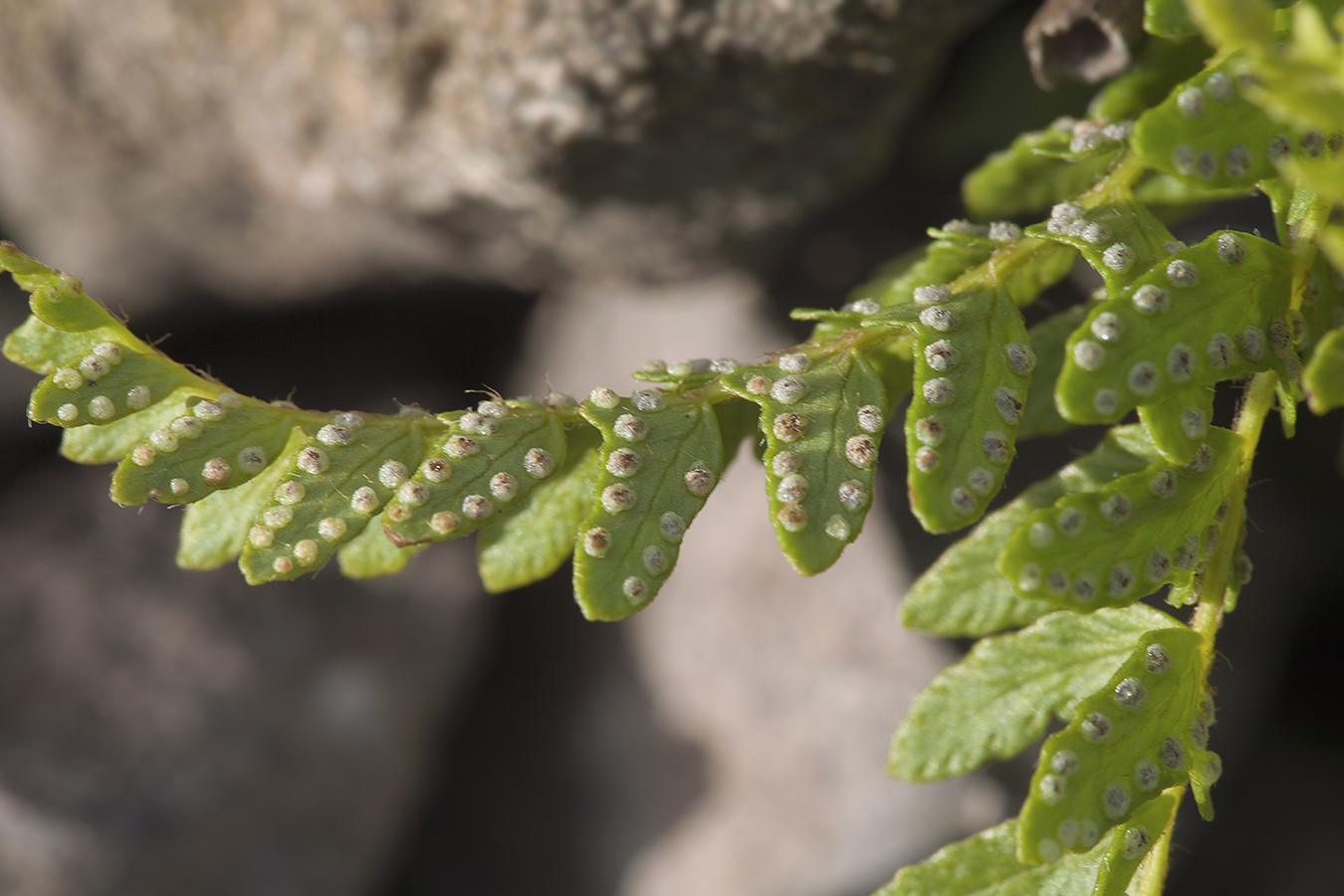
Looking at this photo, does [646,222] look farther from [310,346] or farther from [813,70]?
[310,346]

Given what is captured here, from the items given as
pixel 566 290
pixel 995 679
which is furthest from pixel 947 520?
pixel 566 290

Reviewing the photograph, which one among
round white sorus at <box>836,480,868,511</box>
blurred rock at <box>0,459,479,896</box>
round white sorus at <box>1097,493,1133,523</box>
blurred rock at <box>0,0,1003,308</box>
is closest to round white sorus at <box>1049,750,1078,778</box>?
round white sorus at <box>1097,493,1133,523</box>

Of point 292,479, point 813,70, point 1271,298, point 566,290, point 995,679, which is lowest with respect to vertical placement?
point 995,679

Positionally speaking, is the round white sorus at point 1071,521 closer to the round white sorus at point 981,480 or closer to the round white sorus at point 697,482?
the round white sorus at point 981,480

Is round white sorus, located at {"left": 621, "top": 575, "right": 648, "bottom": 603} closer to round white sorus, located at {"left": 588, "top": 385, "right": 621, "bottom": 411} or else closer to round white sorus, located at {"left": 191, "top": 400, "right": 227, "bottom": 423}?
round white sorus, located at {"left": 588, "top": 385, "right": 621, "bottom": 411}

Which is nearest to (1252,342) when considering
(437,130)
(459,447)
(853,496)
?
(853,496)
